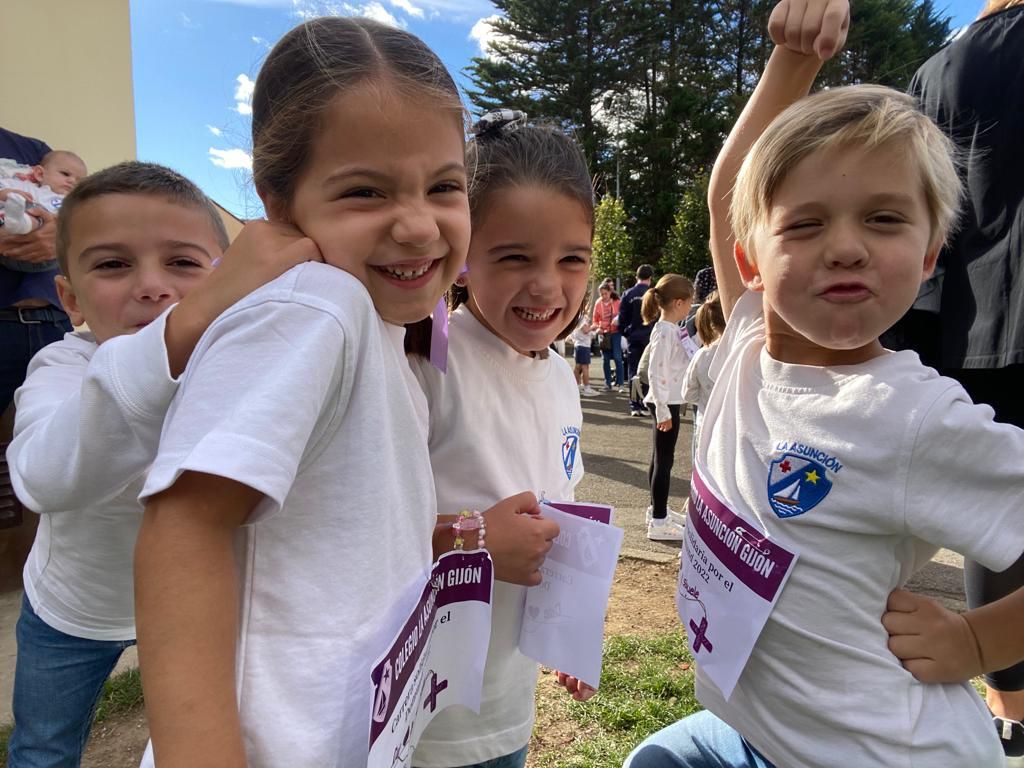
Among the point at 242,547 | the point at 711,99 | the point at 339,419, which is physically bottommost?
the point at 242,547

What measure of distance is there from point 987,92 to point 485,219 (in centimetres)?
136

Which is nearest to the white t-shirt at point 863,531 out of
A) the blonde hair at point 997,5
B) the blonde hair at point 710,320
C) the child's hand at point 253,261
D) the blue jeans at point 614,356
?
the child's hand at point 253,261

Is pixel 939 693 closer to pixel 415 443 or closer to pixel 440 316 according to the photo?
pixel 415 443

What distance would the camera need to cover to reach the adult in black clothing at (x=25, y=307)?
240cm

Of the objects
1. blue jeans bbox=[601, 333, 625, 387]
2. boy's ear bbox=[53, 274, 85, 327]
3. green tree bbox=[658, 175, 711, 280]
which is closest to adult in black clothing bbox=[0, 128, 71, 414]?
boy's ear bbox=[53, 274, 85, 327]

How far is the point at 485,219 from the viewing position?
4.19ft

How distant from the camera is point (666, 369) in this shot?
5.10 metres

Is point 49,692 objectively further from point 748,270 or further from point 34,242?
point 748,270

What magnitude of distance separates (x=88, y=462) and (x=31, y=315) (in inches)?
82.7

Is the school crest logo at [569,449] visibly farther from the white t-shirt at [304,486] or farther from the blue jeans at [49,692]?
the blue jeans at [49,692]

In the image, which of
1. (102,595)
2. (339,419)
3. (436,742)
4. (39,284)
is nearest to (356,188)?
(339,419)

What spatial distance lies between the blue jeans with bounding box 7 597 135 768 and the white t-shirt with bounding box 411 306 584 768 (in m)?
0.90

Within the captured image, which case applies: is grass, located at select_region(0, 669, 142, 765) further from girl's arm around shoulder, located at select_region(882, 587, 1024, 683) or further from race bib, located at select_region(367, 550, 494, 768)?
girl's arm around shoulder, located at select_region(882, 587, 1024, 683)

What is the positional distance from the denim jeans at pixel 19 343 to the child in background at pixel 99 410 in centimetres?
124
